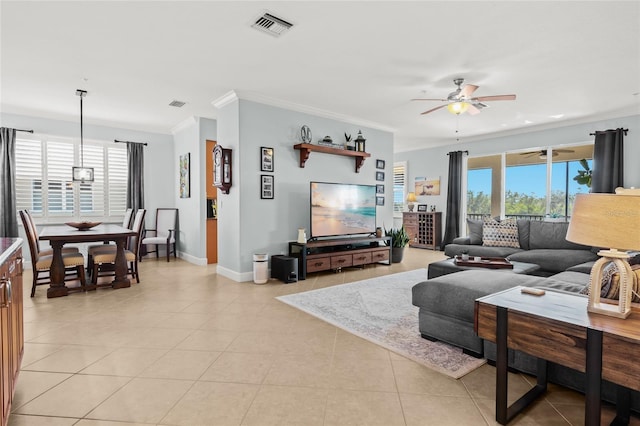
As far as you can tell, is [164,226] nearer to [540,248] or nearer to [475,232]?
[475,232]

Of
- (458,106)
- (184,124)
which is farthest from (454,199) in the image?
(184,124)

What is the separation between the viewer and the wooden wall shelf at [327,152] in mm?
5371

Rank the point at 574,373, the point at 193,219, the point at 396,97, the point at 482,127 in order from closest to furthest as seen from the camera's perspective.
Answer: the point at 574,373
the point at 396,97
the point at 193,219
the point at 482,127

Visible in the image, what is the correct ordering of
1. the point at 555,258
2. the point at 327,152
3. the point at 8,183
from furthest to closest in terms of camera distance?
the point at 327,152, the point at 8,183, the point at 555,258

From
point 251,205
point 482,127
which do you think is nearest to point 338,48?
point 251,205

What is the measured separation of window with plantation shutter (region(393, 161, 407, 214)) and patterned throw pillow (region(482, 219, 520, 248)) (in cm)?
399

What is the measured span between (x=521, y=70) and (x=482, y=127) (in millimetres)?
3148

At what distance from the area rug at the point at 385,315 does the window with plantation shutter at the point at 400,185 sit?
468 centimetres

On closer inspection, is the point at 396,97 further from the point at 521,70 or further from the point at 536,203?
the point at 536,203

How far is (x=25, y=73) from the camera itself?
4.08 meters

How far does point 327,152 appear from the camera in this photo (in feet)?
19.0

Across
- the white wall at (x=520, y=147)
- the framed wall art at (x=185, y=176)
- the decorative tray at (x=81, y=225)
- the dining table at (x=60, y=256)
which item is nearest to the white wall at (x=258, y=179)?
the dining table at (x=60, y=256)

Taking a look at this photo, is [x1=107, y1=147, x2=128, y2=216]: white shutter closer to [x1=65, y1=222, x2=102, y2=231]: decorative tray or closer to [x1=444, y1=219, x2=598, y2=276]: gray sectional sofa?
[x1=65, y1=222, x2=102, y2=231]: decorative tray

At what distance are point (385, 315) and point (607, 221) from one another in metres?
2.29
